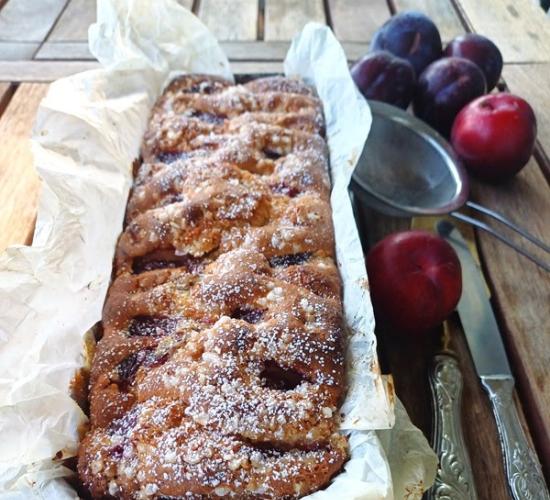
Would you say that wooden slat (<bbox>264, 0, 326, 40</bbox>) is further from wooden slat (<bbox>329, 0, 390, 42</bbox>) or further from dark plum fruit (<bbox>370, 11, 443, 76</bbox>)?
dark plum fruit (<bbox>370, 11, 443, 76</bbox>)

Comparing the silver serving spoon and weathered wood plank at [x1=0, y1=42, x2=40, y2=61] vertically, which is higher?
weathered wood plank at [x1=0, y1=42, x2=40, y2=61]

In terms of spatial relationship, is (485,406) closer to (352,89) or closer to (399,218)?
(399,218)

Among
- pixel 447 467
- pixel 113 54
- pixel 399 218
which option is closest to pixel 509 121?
pixel 399 218

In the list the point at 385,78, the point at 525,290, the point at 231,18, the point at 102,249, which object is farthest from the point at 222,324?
the point at 231,18

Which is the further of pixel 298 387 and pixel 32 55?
pixel 32 55

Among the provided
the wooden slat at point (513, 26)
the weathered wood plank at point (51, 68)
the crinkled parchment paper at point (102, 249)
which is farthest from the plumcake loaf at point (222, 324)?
the wooden slat at point (513, 26)

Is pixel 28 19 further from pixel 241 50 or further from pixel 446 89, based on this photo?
pixel 446 89

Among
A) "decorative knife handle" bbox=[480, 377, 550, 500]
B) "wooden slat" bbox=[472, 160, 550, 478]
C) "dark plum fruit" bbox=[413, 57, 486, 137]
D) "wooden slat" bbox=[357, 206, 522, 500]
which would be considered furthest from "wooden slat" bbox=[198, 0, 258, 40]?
"decorative knife handle" bbox=[480, 377, 550, 500]
